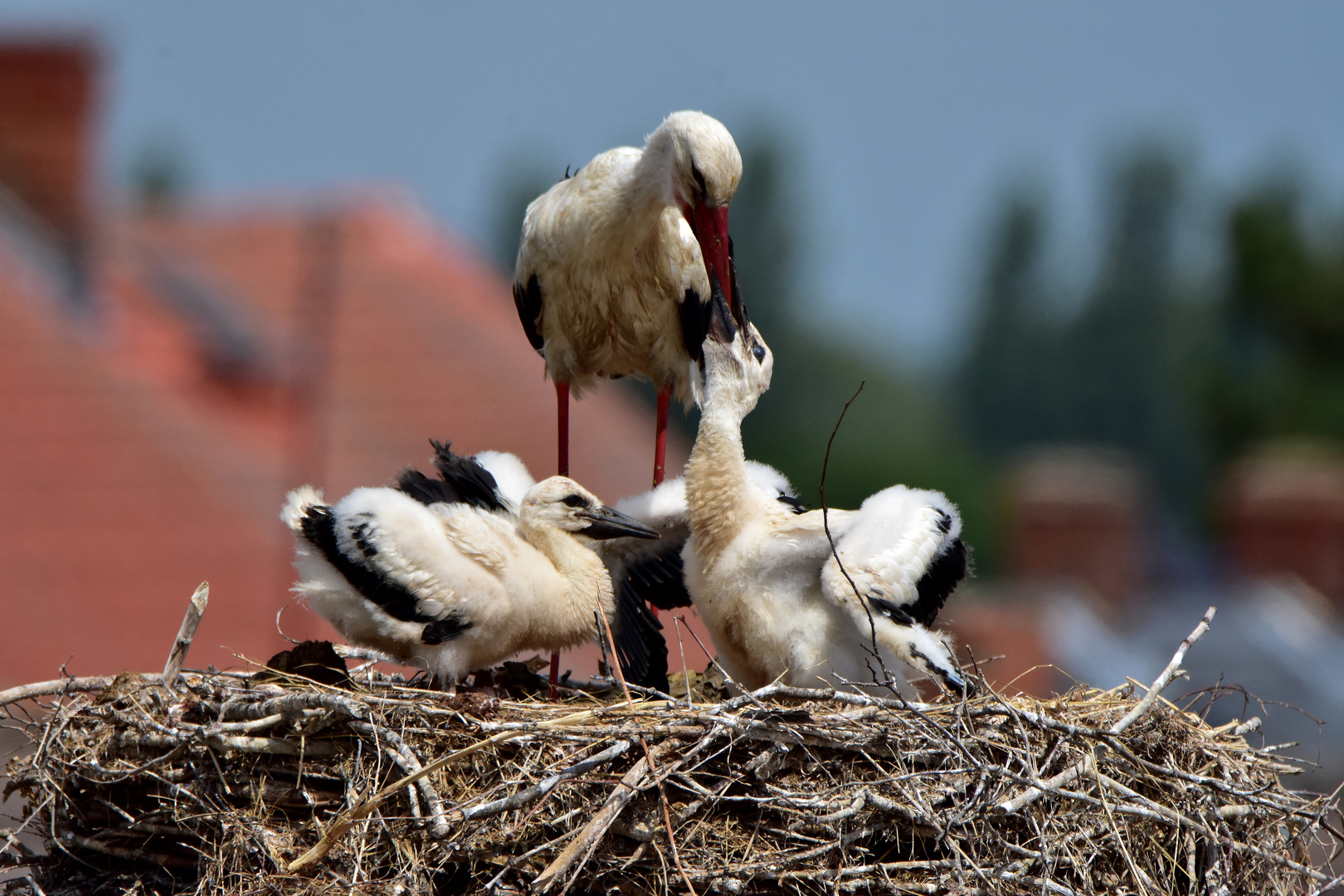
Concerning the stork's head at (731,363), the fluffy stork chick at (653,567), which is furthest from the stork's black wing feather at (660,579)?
the stork's head at (731,363)

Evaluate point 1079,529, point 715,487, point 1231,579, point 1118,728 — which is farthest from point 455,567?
point 1231,579

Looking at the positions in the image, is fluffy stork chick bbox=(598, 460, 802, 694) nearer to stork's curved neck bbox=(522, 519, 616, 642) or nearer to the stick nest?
stork's curved neck bbox=(522, 519, 616, 642)

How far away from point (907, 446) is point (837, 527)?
46.4m

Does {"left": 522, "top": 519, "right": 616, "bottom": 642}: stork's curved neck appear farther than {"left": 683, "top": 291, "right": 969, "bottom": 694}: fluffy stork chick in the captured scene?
Yes

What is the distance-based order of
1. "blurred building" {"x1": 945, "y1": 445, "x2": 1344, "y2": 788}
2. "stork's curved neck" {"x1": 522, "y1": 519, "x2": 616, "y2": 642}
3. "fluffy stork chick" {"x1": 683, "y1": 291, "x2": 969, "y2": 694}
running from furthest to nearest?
"blurred building" {"x1": 945, "y1": 445, "x2": 1344, "y2": 788}, "stork's curved neck" {"x1": 522, "y1": 519, "x2": 616, "y2": 642}, "fluffy stork chick" {"x1": 683, "y1": 291, "x2": 969, "y2": 694}

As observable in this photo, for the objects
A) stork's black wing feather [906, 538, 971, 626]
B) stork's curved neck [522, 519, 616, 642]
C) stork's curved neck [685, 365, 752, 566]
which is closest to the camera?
stork's black wing feather [906, 538, 971, 626]

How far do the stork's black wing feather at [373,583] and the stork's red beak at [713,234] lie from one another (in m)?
1.33

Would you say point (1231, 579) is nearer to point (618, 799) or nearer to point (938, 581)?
point (938, 581)

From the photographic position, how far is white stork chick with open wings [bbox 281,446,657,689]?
13.8ft

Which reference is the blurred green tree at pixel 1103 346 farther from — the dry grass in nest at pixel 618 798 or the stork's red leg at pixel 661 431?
the dry grass in nest at pixel 618 798

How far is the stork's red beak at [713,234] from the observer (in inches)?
184

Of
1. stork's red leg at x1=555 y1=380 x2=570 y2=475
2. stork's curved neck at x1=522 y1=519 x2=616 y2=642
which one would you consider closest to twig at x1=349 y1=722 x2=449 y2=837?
stork's curved neck at x1=522 y1=519 x2=616 y2=642

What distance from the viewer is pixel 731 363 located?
15.4 feet

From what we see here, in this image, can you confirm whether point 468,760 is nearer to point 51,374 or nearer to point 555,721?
point 555,721
